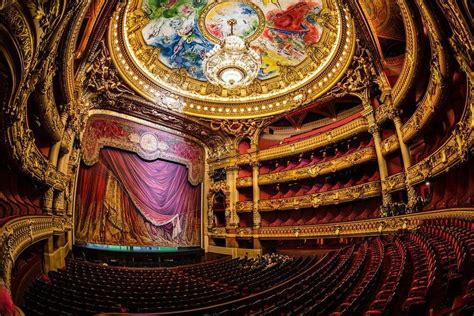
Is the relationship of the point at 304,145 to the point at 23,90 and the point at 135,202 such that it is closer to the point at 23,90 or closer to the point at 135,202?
the point at 135,202

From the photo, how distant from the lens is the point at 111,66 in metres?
9.05

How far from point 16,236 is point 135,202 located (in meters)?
7.26

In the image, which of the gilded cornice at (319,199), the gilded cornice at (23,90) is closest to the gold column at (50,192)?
the gilded cornice at (23,90)

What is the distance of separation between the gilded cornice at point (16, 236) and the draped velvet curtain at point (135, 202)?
4128 millimetres

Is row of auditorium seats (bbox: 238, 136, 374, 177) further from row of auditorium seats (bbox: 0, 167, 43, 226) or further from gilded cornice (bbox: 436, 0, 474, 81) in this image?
row of auditorium seats (bbox: 0, 167, 43, 226)

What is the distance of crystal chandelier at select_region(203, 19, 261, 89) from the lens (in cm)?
857

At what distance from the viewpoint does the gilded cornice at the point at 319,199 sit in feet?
29.1

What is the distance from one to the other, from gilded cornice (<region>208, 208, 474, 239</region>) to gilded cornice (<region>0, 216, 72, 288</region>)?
578 centimetres

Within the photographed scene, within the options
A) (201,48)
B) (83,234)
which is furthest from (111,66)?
(83,234)

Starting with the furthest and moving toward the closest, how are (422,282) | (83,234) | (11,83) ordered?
(83,234) < (11,83) < (422,282)

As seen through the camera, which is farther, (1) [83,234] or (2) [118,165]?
(2) [118,165]

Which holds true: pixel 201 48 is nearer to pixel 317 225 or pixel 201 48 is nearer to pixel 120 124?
pixel 120 124

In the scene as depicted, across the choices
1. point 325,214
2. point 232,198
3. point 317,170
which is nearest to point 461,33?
point 317,170

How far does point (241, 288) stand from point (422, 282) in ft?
10.5
